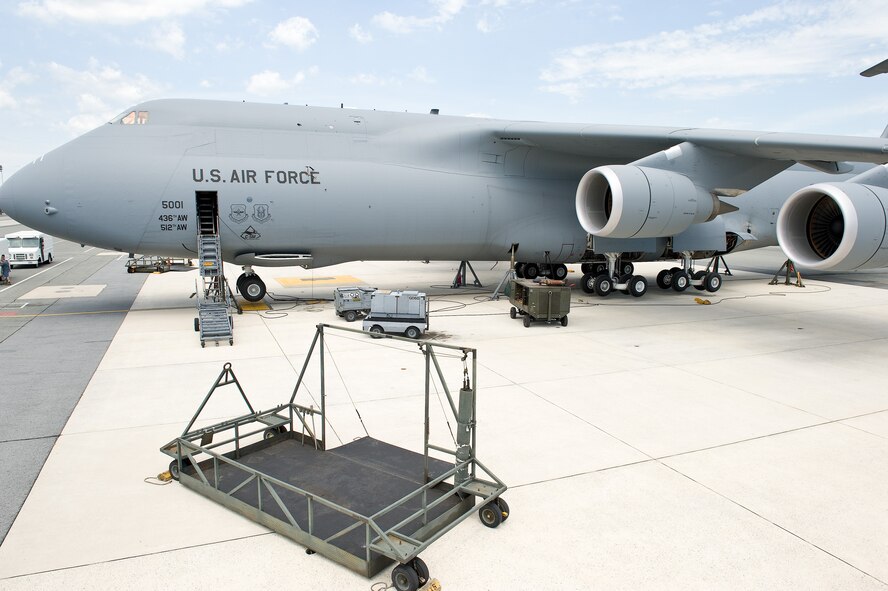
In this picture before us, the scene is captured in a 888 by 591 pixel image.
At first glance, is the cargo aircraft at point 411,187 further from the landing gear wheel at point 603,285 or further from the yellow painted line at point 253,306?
the yellow painted line at point 253,306

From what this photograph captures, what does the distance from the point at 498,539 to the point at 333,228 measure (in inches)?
401

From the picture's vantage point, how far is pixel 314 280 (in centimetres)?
2016

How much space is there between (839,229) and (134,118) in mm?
14232

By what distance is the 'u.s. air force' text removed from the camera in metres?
12.4

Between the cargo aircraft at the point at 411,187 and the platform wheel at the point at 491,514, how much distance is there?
24.6ft

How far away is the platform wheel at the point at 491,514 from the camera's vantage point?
441cm

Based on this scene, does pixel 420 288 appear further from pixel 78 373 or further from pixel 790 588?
pixel 790 588

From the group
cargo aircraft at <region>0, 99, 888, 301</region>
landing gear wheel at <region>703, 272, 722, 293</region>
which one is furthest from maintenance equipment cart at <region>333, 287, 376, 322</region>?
landing gear wheel at <region>703, 272, 722, 293</region>

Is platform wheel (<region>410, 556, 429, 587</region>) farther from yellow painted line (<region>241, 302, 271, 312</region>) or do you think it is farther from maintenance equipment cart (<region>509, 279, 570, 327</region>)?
yellow painted line (<region>241, 302, 271, 312</region>)

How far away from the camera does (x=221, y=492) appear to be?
4.64 m

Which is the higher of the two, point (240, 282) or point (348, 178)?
point (348, 178)

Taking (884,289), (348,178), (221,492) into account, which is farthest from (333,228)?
(884,289)

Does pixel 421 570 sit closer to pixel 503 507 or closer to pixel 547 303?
pixel 503 507

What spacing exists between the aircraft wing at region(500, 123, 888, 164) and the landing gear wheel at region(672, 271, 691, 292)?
4261 millimetres
